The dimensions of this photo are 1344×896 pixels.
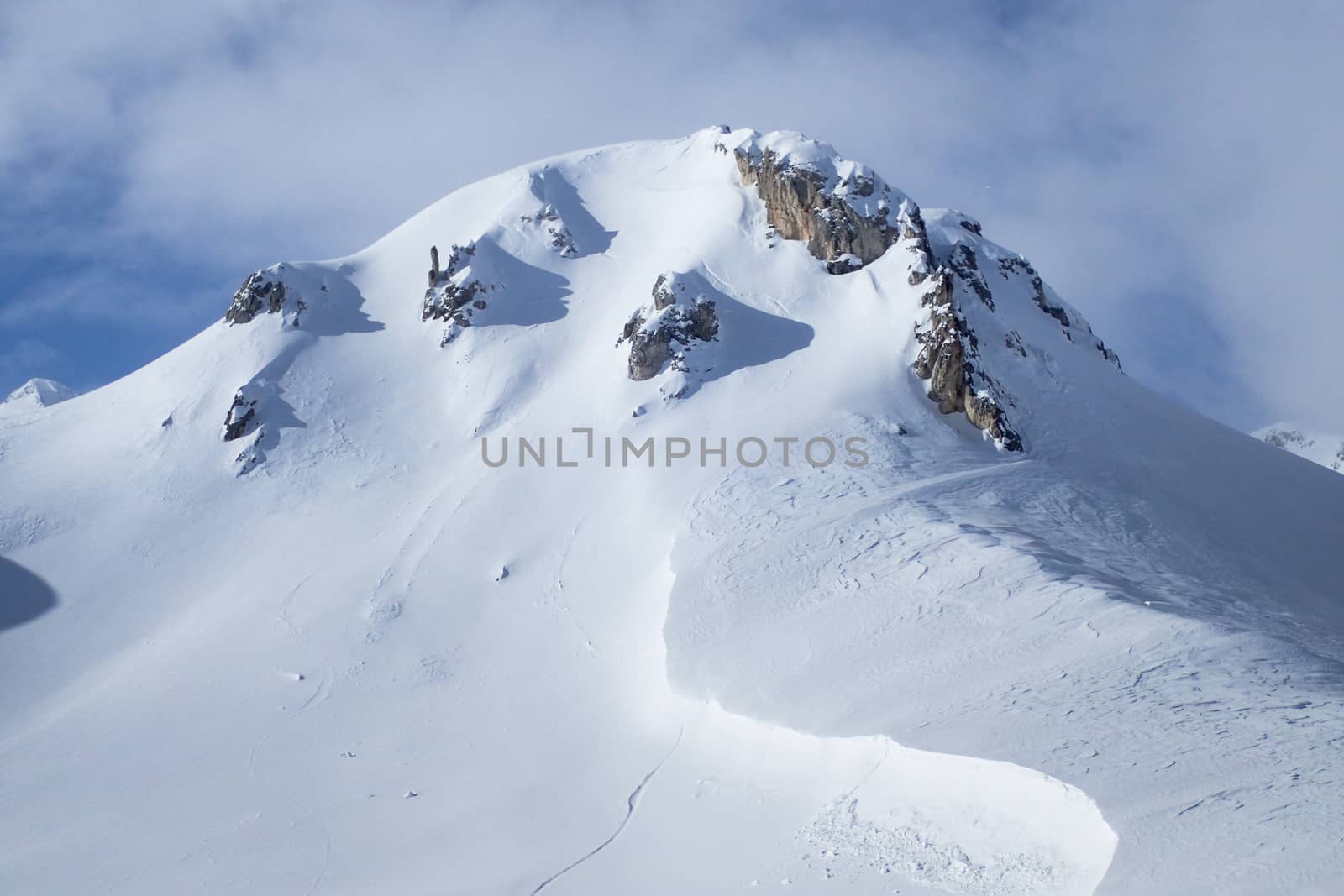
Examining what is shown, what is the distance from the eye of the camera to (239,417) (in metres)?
41.9

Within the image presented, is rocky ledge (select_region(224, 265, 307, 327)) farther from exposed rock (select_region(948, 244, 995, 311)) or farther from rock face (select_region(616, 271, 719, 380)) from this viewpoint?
exposed rock (select_region(948, 244, 995, 311))

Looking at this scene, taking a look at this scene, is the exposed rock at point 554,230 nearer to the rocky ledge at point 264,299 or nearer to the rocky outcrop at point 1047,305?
the rocky ledge at point 264,299

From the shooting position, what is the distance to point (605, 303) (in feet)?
151

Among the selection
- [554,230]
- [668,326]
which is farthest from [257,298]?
[668,326]

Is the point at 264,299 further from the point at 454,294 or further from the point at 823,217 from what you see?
the point at 823,217

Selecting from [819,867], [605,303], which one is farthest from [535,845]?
[605,303]

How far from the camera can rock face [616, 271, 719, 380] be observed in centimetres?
4006

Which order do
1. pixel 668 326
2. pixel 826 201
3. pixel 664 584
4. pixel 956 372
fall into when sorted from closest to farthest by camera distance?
pixel 664 584
pixel 956 372
pixel 668 326
pixel 826 201

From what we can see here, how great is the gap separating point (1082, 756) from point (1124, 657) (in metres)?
3.54

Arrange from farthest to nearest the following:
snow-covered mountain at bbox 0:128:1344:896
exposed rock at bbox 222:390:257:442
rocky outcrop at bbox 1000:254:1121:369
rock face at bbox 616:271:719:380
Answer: rocky outcrop at bbox 1000:254:1121:369 < exposed rock at bbox 222:390:257:442 < rock face at bbox 616:271:719:380 < snow-covered mountain at bbox 0:128:1344:896

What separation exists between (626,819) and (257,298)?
36003 mm

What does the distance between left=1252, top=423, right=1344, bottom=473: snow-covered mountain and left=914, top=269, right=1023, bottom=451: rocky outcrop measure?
10458cm

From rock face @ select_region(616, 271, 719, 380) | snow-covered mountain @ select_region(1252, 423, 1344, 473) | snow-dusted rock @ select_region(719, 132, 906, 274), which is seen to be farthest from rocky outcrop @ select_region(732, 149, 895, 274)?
snow-covered mountain @ select_region(1252, 423, 1344, 473)

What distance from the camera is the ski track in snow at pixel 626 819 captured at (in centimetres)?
1816
